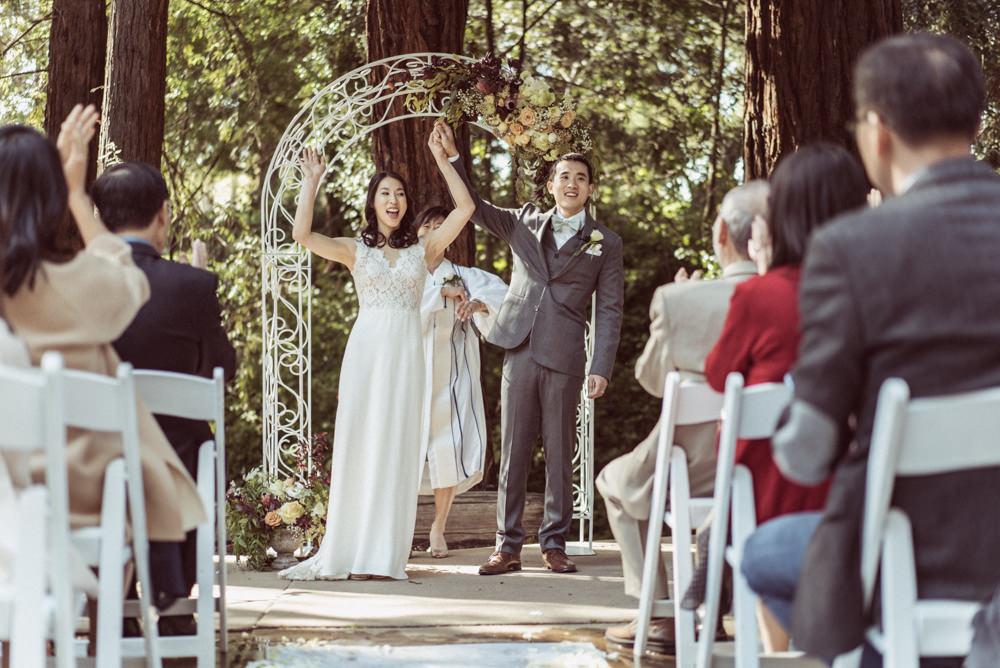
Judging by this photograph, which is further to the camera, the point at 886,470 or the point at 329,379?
the point at 329,379

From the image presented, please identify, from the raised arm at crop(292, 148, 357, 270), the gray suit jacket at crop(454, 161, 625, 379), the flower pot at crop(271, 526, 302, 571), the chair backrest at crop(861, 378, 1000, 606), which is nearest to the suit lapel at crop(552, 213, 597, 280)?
the gray suit jacket at crop(454, 161, 625, 379)

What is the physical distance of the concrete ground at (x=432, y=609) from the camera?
455cm

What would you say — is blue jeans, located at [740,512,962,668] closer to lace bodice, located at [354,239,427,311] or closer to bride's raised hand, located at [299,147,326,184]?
bride's raised hand, located at [299,147,326,184]

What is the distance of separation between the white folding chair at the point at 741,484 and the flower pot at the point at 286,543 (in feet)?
13.4

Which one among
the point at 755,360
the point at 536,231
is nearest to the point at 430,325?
the point at 536,231

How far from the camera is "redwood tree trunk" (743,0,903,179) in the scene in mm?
5961

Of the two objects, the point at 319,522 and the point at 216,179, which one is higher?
the point at 216,179

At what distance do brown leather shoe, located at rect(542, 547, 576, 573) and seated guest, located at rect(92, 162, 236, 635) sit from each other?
8.64ft

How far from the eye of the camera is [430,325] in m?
7.37

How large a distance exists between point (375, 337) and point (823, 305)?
4.20m

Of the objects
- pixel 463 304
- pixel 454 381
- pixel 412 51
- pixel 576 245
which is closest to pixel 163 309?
pixel 576 245

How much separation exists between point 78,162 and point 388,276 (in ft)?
9.98

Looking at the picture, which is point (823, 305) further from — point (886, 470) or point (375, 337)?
point (375, 337)

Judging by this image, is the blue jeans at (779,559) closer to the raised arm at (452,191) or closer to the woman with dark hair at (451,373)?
the raised arm at (452,191)
